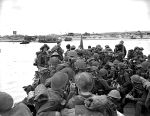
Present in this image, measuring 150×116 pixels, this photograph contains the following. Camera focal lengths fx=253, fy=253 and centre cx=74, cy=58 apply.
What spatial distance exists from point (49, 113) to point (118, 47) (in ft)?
28.6

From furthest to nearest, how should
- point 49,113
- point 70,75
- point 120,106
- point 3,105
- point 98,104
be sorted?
point 120,106 → point 70,75 → point 49,113 → point 98,104 → point 3,105

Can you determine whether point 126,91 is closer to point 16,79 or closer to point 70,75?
point 70,75

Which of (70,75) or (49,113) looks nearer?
(49,113)

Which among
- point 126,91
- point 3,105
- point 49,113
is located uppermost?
point 3,105

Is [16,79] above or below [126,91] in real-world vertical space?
below

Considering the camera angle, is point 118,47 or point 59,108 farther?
point 118,47

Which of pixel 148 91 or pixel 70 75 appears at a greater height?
pixel 70 75

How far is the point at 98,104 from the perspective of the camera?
→ 99.6 inches

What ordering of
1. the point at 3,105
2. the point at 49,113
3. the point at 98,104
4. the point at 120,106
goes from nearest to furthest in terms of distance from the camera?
1. the point at 3,105
2. the point at 98,104
3. the point at 49,113
4. the point at 120,106

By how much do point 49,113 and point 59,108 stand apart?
0.19m

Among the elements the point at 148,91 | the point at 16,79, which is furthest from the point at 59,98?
the point at 16,79

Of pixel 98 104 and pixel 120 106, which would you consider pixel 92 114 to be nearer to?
pixel 98 104

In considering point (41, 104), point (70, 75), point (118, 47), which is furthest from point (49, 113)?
point (118, 47)

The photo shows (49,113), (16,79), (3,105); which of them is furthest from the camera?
(16,79)
